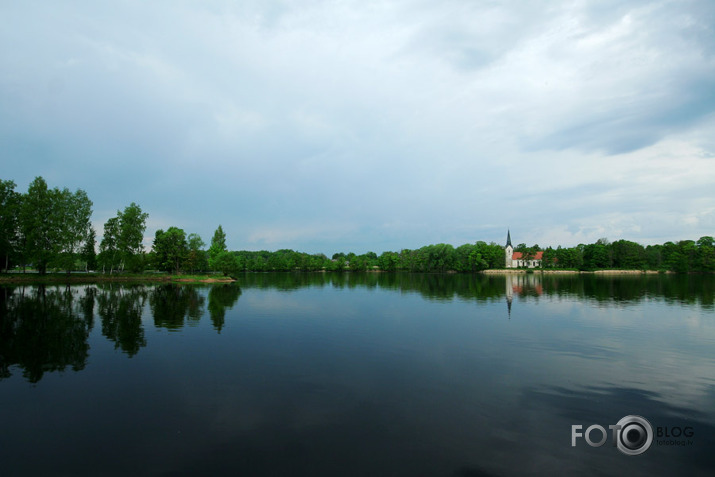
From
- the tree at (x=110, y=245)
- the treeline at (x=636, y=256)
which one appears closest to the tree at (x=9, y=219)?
the tree at (x=110, y=245)

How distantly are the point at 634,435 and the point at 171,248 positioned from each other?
3878 inches

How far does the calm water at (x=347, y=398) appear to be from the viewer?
861cm

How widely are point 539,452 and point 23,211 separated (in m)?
90.6

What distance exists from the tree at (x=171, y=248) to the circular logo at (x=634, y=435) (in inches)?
3788

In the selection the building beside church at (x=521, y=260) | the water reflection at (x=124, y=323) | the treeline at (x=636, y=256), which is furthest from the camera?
the building beside church at (x=521, y=260)

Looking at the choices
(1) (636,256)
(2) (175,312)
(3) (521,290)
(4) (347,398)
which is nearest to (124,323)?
(2) (175,312)

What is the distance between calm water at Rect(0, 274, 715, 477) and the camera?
8.61m

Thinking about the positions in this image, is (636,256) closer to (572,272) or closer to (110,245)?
(572,272)

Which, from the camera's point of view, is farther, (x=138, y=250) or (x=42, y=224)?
(x=138, y=250)

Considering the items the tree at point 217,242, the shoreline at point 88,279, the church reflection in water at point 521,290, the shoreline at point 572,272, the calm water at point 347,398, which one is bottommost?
the shoreline at point 572,272

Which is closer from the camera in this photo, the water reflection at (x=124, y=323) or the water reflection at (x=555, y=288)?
the water reflection at (x=124, y=323)

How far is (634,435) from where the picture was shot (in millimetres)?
10195

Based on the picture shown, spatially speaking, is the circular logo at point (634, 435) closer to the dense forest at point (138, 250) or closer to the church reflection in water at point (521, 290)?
the church reflection in water at point (521, 290)

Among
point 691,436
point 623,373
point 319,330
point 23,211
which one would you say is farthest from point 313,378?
point 23,211
